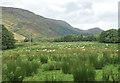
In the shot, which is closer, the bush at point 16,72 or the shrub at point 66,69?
the bush at point 16,72

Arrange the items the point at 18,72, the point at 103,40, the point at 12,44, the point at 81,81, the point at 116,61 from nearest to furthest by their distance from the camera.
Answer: the point at 81,81, the point at 18,72, the point at 116,61, the point at 12,44, the point at 103,40

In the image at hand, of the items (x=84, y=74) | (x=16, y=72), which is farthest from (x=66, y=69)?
(x=16, y=72)

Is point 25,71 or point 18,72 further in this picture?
point 25,71

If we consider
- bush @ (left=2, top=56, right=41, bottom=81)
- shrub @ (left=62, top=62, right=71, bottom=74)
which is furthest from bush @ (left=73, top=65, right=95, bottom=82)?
bush @ (left=2, top=56, right=41, bottom=81)

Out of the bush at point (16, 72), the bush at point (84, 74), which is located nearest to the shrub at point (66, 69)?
the bush at point (84, 74)

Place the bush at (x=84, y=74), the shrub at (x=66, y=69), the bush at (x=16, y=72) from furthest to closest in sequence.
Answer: the shrub at (x=66, y=69)
the bush at (x=16, y=72)
the bush at (x=84, y=74)

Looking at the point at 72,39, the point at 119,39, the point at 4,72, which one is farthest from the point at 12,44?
the point at 72,39

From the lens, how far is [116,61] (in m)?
5.10

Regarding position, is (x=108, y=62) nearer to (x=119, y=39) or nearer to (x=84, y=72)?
(x=84, y=72)

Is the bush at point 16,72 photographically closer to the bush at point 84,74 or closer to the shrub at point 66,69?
the shrub at point 66,69

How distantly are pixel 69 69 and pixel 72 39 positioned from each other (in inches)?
1782

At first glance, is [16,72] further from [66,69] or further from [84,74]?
[84,74]

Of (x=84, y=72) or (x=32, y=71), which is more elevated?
(x=84, y=72)

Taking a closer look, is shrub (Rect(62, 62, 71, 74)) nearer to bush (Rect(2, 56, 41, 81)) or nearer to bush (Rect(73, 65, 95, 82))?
bush (Rect(73, 65, 95, 82))
